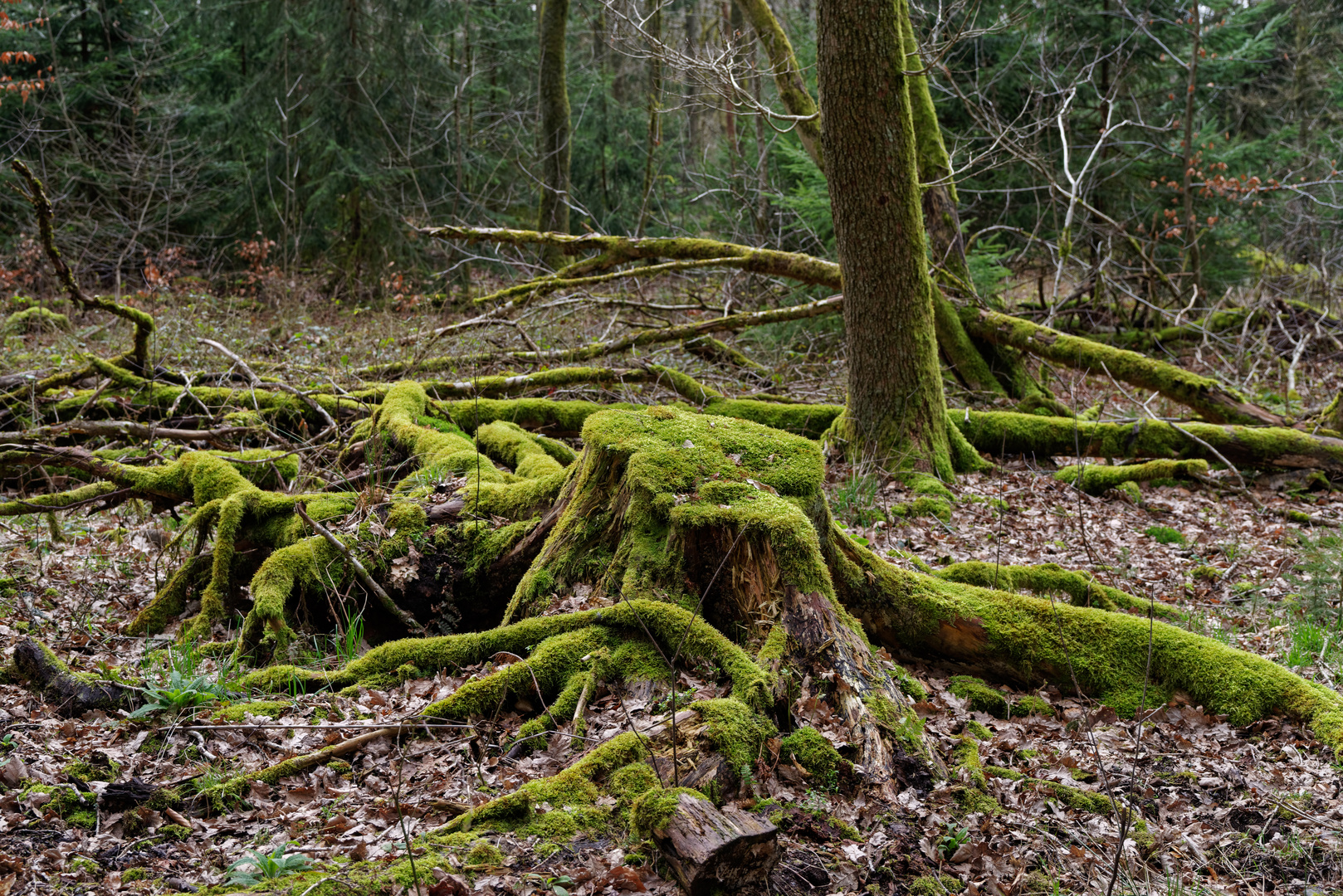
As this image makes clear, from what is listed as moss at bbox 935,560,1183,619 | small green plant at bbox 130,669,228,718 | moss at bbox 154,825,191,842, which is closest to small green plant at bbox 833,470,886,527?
moss at bbox 935,560,1183,619

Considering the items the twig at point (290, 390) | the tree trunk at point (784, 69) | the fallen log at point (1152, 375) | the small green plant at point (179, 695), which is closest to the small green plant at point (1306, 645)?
the fallen log at point (1152, 375)

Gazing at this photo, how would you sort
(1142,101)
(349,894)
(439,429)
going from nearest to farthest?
(349,894)
(439,429)
(1142,101)

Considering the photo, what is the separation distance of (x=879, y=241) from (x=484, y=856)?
6250 mm

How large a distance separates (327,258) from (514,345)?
8809 mm

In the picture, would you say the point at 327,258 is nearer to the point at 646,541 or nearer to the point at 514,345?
the point at 514,345

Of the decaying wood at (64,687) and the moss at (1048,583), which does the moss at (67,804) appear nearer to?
the decaying wood at (64,687)

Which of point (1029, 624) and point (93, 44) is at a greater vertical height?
point (93, 44)

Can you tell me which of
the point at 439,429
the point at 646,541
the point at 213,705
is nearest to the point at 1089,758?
the point at 646,541

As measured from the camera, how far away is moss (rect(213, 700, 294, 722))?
3.63 m

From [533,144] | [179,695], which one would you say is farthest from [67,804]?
[533,144]

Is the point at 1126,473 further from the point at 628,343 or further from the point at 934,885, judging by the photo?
the point at 934,885

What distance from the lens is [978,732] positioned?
13.1 feet

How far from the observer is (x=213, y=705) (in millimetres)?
3738

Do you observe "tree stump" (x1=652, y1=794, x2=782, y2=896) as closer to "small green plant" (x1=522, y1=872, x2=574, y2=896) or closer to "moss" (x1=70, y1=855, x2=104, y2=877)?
"small green plant" (x1=522, y1=872, x2=574, y2=896)
